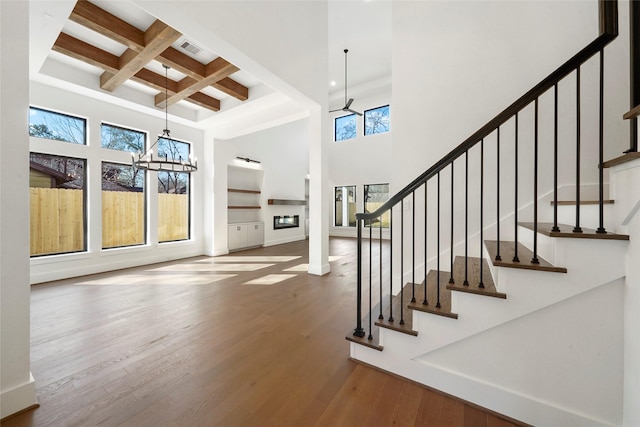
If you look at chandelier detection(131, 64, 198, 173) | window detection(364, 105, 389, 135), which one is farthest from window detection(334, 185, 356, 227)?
chandelier detection(131, 64, 198, 173)

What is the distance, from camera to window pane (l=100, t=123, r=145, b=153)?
510 centimetres

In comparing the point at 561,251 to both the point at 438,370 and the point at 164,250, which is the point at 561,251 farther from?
the point at 164,250

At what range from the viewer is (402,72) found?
3240 millimetres

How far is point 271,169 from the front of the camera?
8836 mm

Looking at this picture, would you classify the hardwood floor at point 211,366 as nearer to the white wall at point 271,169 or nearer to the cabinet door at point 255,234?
the white wall at point 271,169

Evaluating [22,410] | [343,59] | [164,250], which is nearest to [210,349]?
[22,410]

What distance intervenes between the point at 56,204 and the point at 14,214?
4010 millimetres

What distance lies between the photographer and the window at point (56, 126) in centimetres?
428

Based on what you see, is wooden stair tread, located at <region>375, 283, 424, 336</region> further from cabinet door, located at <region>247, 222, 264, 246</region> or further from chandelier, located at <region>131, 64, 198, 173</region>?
cabinet door, located at <region>247, 222, 264, 246</region>

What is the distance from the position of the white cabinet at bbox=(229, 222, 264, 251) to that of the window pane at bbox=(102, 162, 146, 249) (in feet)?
7.13

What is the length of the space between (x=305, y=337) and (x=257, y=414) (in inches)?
37.4

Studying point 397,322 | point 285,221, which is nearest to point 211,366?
point 397,322

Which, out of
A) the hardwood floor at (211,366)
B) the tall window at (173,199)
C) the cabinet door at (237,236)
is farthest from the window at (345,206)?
the hardwood floor at (211,366)

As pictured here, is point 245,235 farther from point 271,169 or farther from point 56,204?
point 56,204
